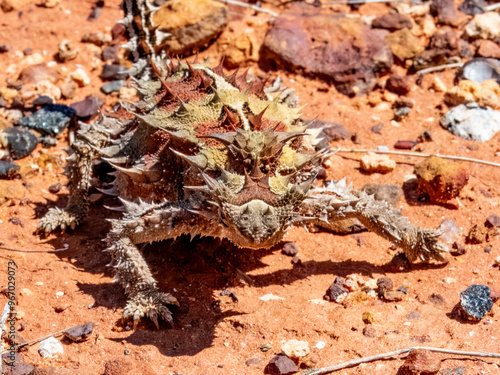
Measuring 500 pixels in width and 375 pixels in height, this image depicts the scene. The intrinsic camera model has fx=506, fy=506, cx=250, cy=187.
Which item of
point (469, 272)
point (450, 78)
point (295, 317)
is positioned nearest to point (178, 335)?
point (295, 317)

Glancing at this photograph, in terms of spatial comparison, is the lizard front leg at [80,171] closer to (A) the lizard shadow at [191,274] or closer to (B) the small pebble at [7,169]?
(A) the lizard shadow at [191,274]

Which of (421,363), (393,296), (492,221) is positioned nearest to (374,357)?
(421,363)

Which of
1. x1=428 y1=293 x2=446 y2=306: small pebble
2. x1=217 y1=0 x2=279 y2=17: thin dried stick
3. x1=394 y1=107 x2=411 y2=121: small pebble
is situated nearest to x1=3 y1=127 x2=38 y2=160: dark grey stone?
x1=217 y1=0 x2=279 y2=17: thin dried stick

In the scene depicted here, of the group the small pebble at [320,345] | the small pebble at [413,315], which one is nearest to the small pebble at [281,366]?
the small pebble at [320,345]

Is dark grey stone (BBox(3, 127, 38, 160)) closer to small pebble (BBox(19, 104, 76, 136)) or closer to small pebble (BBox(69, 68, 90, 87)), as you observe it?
small pebble (BBox(19, 104, 76, 136))

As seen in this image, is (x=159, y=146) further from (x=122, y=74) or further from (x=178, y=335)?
(x=122, y=74)

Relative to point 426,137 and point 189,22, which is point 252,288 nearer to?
point 426,137
